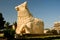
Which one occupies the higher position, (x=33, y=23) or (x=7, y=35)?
(x=33, y=23)

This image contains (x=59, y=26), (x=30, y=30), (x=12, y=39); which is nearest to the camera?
(x=12, y=39)

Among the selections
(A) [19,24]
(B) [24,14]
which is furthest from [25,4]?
(A) [19,24]

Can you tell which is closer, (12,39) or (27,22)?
(12,39)

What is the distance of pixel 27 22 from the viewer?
86.9 ft

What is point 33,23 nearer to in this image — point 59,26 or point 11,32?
point 11,32

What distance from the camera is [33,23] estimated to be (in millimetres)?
26406

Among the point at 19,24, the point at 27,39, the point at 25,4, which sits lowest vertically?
the point at 27,39

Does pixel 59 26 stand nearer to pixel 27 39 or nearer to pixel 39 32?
pixel 39 32

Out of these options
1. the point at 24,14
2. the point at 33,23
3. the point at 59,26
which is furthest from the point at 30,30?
the point at 59,26

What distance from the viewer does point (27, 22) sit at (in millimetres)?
26500

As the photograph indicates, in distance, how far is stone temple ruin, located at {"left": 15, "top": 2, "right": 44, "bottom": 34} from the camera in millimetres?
26034

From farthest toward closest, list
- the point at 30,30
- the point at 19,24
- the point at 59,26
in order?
the point at 59,26
the point at 19,24
the point at 30,30

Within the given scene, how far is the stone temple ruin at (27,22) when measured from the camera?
2603 cm

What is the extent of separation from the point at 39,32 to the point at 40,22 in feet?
5.25
